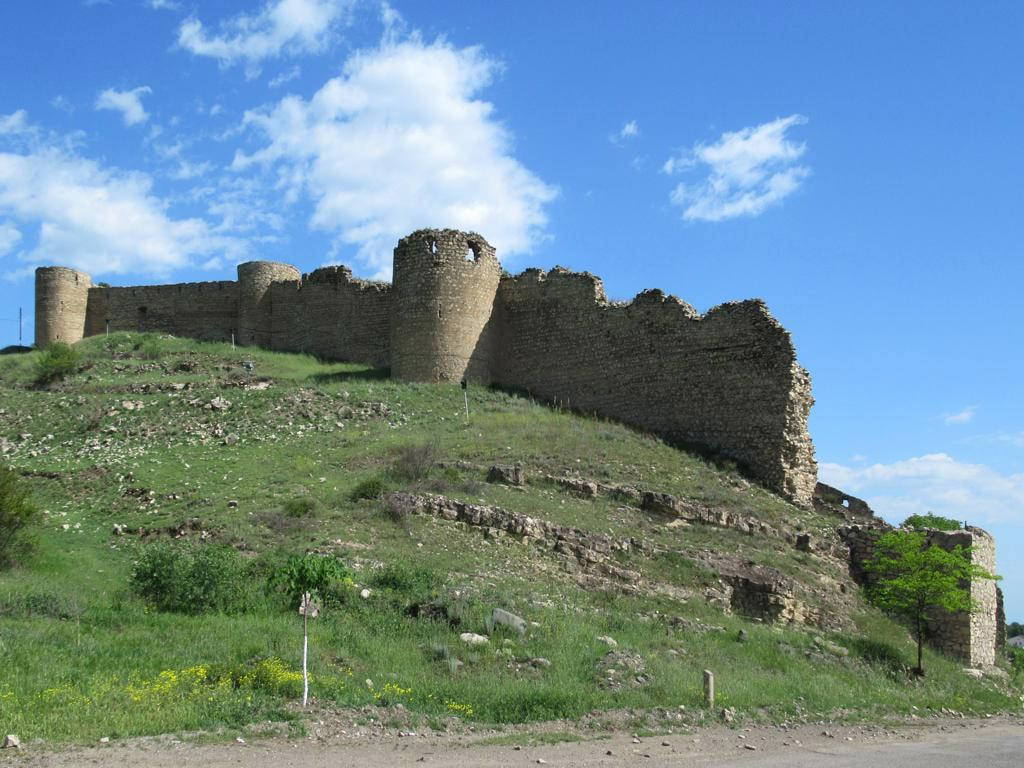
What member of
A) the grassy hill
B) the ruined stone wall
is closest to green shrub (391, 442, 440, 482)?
the grassy hill

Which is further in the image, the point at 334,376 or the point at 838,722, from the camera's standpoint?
the point at 334,376

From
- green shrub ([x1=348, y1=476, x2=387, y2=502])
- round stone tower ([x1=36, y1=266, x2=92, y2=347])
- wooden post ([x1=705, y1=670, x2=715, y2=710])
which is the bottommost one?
wooden post ([x1=705, y1=670, x2=715, y2=710])

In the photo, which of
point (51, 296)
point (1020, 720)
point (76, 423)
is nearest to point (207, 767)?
point (1020, 720)

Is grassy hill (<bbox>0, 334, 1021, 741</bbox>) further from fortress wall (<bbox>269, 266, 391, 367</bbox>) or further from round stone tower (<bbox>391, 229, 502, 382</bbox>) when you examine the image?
fortress wall (<bbox>269, 266, 391, 367</bbox>)

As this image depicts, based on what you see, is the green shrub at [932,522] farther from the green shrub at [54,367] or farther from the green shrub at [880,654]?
the green shrub at [54,367]

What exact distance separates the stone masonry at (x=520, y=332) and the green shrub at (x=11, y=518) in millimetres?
14771

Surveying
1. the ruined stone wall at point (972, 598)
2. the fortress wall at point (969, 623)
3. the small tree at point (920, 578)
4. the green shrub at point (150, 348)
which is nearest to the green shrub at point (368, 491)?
the small tree at point (920, 578)

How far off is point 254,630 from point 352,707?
250 cm

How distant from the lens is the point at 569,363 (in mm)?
30047

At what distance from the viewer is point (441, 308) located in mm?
30625

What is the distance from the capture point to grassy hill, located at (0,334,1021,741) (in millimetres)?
11383

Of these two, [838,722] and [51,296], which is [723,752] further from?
[51,296]

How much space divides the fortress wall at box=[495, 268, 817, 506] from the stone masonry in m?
0.03

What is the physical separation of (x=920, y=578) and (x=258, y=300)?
2788 cm
